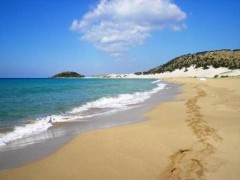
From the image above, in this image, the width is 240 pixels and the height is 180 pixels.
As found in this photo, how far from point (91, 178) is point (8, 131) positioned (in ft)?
20.1

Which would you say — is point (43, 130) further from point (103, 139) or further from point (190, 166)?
point (190, 166)

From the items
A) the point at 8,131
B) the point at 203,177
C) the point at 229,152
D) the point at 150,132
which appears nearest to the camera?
the point at 203,177

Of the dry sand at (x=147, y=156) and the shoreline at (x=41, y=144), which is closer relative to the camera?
the dry sand at (x=147, y=156)

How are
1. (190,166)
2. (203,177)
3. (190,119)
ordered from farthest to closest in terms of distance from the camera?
1. (190,119)
2. (190,166)
3. (203,177)

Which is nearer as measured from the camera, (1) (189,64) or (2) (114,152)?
(2) (114,152)

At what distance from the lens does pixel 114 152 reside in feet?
22.1

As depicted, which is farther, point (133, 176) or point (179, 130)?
point (179, 130)

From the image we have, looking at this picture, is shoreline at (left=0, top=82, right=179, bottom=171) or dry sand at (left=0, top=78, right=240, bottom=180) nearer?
dry sand at (left=0, top=78, right=240, bottom=180)

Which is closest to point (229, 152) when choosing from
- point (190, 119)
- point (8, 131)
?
point (190, 119)

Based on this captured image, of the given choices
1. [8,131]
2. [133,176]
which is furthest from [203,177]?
[8,131]

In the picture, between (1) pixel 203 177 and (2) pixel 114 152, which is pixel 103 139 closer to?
(2) pixel 114 152

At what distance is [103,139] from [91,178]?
2.99 meters

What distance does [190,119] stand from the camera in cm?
1096

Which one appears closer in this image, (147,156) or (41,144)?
(147,156)
